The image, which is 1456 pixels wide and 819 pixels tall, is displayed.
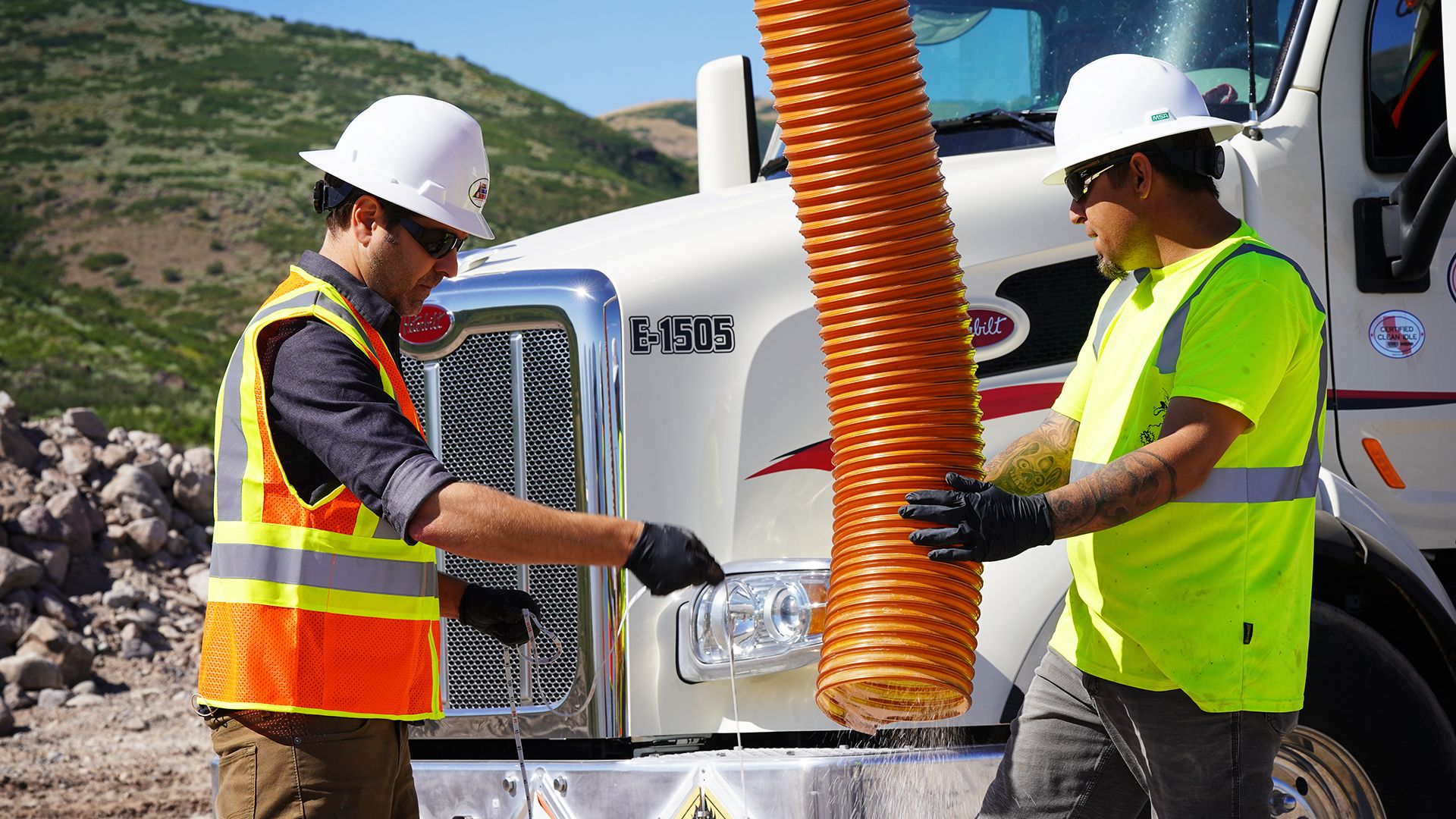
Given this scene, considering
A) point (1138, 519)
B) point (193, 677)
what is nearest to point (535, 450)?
point (1138, 519)

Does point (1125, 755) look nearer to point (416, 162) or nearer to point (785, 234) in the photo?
point (785, 234)

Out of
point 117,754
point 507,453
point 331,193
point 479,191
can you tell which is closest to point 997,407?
point 507,453

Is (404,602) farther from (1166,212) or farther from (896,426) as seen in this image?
(1166,212)

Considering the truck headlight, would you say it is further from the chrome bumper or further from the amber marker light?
the amber marker light

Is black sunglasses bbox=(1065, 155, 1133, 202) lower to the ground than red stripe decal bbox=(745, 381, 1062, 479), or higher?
higher

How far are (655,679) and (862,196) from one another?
1317 mm

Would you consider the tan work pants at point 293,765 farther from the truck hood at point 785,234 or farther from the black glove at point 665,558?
the truck hood at point 785,234

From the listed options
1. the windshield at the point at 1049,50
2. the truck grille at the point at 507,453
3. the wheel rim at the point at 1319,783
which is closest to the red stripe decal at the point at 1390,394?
the windshield at the point at 1049,50

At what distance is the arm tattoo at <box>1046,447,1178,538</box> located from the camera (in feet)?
8.55

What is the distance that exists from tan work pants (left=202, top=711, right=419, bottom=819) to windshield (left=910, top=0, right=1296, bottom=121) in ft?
7.72

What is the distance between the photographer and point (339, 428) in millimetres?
2477

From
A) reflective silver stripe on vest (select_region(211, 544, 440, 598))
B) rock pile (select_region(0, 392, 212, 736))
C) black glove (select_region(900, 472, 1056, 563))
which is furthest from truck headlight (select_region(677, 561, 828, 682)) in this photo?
rock pile (select_region(0, 392, 212, 736))

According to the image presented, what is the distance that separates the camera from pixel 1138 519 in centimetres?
281

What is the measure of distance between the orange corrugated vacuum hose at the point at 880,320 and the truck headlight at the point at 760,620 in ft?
0.87
